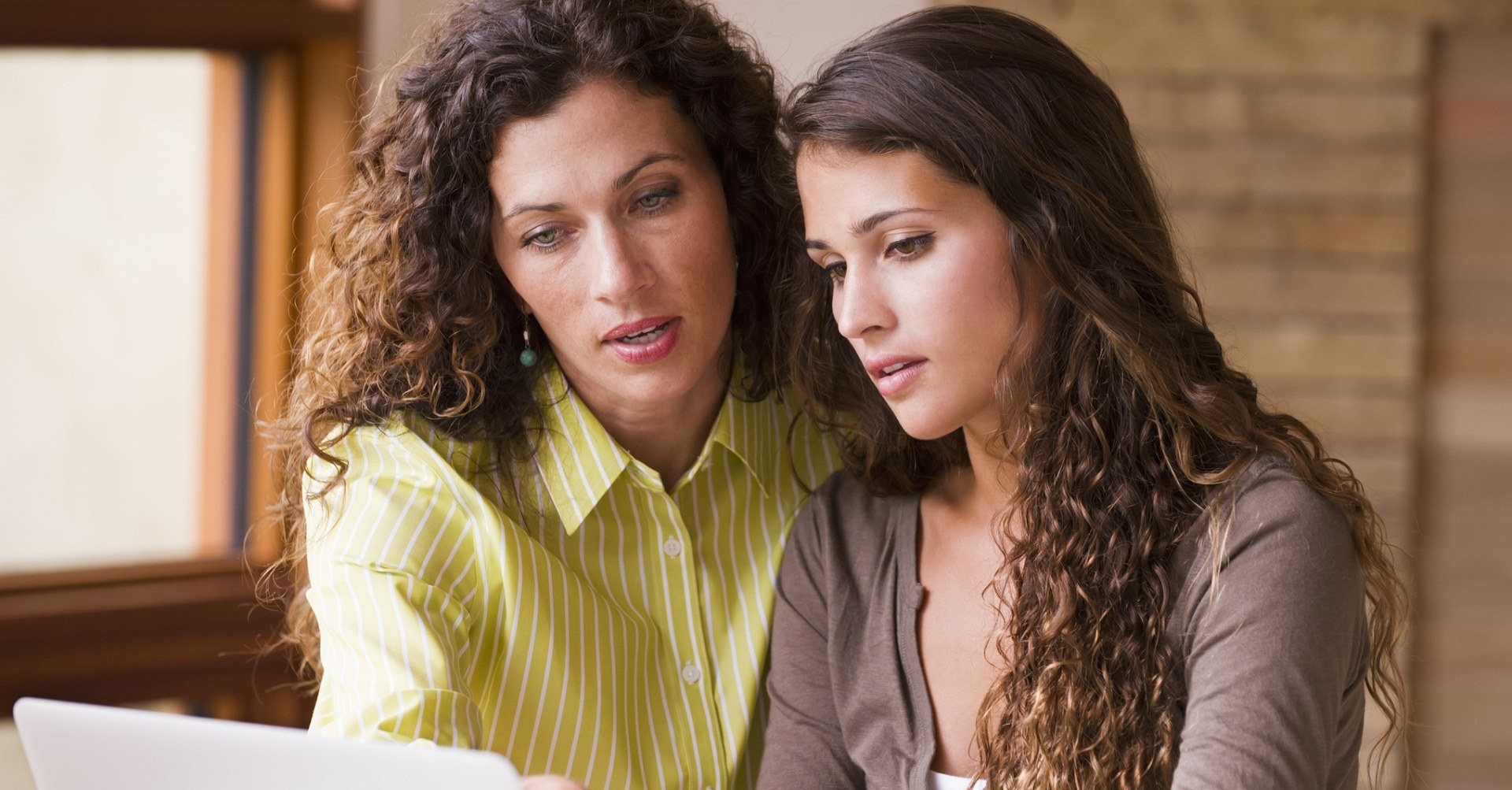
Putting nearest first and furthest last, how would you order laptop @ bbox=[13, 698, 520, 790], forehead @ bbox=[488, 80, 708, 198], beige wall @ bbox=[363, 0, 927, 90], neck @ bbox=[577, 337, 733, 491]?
1. laptop @ bbox=[13, 698, 520, 790]
2. forehead @ bbox=[488, 80, 708, 198]
3. neck @ bbox=[577, 337, 733, 491]
4. beige wall @ bbox=[363, 0, 927, 90]

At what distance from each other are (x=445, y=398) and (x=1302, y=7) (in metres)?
2.19

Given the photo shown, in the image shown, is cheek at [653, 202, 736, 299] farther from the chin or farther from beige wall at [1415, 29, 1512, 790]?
beige wall at [1415, 29, 1512, 790]

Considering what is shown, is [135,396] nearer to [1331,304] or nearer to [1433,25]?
[1331,304]

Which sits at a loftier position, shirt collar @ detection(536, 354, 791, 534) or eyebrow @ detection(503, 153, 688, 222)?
eyebrow @ detection(503, 153, 688, 222)

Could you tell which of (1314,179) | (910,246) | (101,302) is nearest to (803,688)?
(910,246)

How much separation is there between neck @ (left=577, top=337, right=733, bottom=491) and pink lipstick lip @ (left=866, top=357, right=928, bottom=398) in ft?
1.13

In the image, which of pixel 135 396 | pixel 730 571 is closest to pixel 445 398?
pixel 730 571

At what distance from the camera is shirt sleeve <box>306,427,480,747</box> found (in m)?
1.34

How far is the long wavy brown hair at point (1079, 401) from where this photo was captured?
1.31 meters

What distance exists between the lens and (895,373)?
138 centimetres

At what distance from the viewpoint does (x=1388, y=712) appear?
142 centimetres

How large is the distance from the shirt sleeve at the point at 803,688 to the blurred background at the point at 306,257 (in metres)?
1.15

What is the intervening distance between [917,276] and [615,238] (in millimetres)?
374

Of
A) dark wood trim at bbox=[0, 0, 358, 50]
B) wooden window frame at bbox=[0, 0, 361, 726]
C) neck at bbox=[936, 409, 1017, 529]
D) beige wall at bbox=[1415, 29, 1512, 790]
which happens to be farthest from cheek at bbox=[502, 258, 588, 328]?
beige wall at bbox=[1415, 29, 1512, 790]
